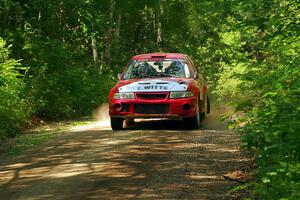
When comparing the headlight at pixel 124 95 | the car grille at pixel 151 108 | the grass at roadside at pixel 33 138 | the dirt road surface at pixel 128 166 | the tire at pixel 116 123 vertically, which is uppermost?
the headlight at pixel 124 95

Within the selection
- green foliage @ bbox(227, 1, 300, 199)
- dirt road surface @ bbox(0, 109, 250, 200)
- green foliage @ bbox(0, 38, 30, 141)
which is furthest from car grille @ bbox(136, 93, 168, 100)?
green foliage @ bbox(0, 38, 30, 141)

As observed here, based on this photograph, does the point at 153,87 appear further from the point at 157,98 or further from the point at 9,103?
the point at 9,103

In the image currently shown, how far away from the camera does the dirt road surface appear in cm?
684

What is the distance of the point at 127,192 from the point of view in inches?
266

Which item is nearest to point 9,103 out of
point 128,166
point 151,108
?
point 151,108

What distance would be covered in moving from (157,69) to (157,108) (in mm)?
1391

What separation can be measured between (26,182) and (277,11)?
454 cm

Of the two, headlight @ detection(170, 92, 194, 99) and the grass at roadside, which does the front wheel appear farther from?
the grass at roadside

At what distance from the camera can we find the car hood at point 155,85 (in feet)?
39.5

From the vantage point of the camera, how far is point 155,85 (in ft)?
39.6

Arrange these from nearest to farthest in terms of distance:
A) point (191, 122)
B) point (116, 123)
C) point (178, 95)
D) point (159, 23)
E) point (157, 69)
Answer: point (178, 95) → point (191, 122) → point (116, 123) → point (157, 69) → point (159, 23)

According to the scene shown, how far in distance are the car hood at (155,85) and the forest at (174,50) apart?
47.4 inches

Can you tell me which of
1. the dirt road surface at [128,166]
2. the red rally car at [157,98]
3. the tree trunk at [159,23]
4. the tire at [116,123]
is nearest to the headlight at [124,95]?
the red rally car at [157,98]

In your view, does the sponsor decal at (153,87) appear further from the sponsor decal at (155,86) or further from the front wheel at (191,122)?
the front wheel at (191,122)
